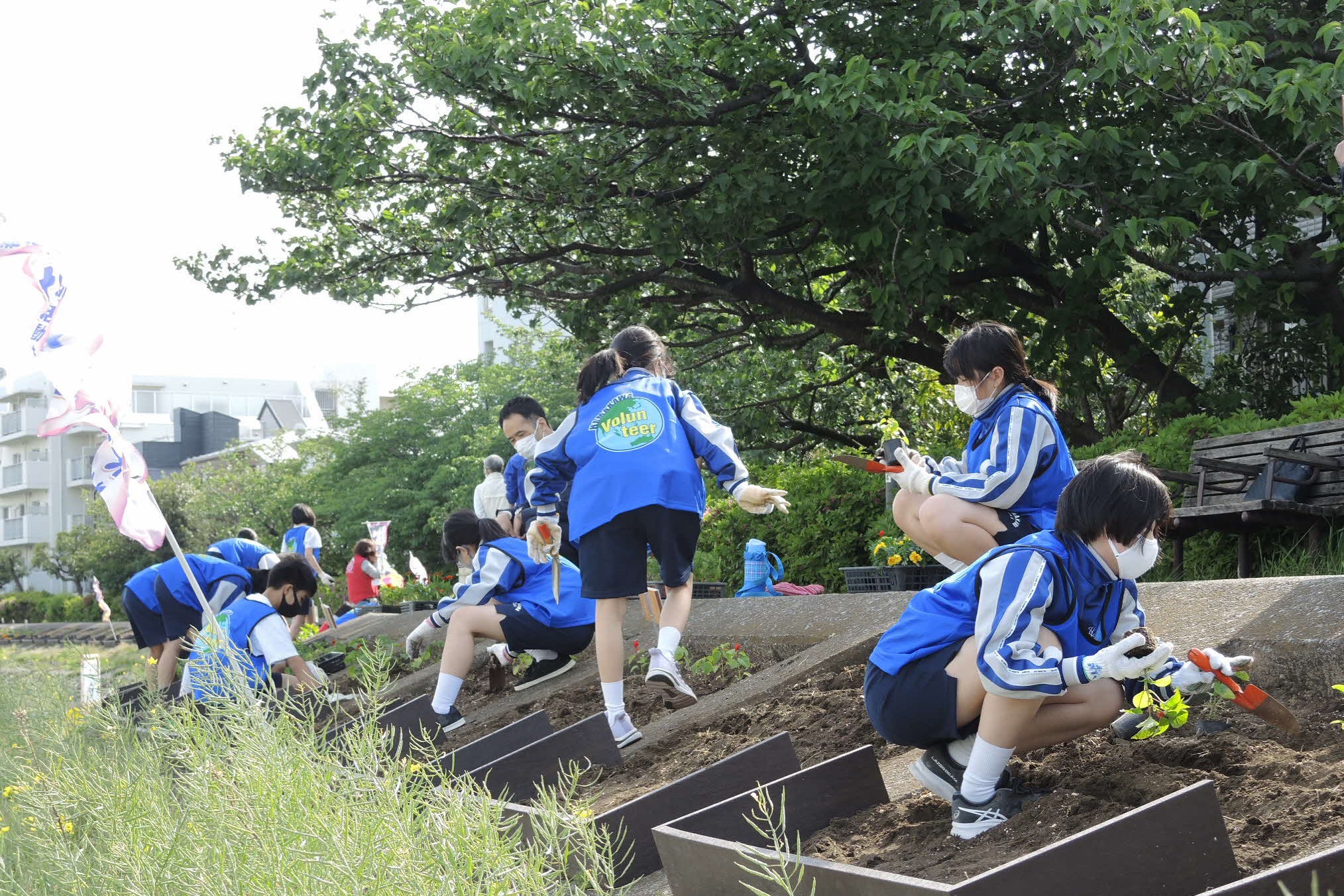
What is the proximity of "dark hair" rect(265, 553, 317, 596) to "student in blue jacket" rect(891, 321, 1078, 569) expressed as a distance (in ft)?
12.8

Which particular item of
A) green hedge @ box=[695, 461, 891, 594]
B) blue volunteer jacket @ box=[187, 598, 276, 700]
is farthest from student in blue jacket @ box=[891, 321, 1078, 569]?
green hedge @ box=[695, 461, 891, 594]

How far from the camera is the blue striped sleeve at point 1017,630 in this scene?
2.74 metres

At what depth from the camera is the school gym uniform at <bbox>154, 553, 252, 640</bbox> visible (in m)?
8.33

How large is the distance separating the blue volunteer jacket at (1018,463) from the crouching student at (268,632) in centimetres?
271

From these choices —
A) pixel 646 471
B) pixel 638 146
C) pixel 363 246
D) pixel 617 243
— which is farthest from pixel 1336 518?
pixel 363 246

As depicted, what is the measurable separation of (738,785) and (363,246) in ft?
32.3

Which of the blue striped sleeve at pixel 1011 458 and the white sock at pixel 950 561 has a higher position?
the blue striped sleeve at pixel 1011 458

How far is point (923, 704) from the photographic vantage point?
3.04 m

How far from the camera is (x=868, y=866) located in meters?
2.84

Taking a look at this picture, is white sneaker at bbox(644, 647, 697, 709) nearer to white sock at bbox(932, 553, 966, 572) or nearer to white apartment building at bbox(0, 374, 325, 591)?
white sock at bbox(932, 553, 966, 572)

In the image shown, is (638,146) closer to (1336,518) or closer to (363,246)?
(363,246)

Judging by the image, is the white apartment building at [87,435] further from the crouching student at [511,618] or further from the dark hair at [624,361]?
the dark hair at [624,361]

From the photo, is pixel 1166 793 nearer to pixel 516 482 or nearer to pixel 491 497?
pixel 516 482

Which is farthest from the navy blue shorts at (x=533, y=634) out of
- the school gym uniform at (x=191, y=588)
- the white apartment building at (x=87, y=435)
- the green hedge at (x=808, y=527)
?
the white apartment building at (x=87, y=435)
